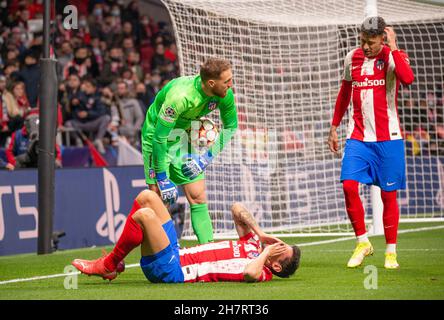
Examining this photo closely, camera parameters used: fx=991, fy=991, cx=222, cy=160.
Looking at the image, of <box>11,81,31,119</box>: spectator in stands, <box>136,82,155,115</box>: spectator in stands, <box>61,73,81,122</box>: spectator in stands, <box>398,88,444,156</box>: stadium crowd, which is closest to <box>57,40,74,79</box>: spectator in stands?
<box>61,73,81,122</box>: spectator in stands

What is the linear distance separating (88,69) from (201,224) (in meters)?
9.60

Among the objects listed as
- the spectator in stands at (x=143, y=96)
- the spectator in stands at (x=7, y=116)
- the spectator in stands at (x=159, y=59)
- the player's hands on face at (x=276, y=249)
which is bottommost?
the player's hands on face at (x=276, y=249)

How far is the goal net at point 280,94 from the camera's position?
45.1 ft

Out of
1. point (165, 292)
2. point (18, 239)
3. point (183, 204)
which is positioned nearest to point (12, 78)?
point (183, 204)

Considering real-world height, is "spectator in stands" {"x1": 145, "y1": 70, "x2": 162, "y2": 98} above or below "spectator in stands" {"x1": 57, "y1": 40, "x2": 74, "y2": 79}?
below

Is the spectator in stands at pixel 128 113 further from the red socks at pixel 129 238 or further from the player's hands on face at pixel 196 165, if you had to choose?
the red socks at pixel 129 238

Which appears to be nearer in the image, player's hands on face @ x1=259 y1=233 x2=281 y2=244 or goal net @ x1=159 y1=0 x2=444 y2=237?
player's hands on face @ x1=259 y1=233 x2=281 y2=244

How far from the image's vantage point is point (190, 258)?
7434 millimetres

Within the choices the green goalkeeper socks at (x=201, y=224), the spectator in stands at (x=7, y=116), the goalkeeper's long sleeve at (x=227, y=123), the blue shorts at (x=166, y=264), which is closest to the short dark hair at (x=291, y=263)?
the blue shorts at (x=166, y=264)

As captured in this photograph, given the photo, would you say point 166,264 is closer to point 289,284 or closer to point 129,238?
point 129,238

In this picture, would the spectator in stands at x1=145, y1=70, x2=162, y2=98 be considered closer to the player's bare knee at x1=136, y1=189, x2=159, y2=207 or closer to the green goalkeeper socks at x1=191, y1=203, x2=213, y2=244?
the green goalkeeper socks at x1=191, y1=203, x2=213, y2=244

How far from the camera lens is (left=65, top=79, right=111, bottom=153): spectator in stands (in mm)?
16844

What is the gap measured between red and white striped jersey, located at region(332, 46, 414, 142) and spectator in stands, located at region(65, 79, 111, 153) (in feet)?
27.9

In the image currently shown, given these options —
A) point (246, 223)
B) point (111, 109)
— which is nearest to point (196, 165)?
point (246, 223)
